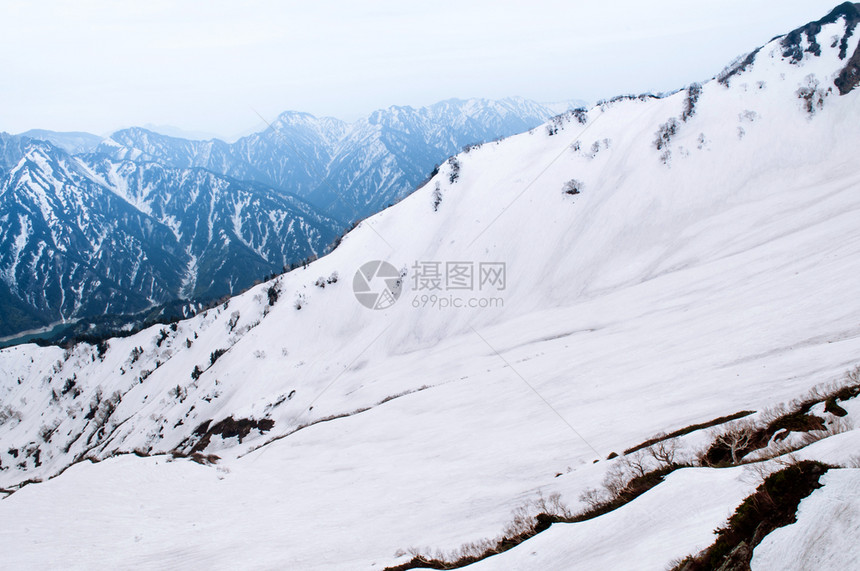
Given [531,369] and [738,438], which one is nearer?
[738,438]

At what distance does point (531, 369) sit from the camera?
30.8m

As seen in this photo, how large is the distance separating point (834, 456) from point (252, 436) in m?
52.7

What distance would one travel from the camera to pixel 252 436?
49188 millimetres

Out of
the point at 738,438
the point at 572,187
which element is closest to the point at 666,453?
the point at 738,438

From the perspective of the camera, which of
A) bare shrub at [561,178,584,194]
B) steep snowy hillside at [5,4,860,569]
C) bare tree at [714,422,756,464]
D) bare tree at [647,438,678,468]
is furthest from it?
bare shrub at [561,178,584,194]

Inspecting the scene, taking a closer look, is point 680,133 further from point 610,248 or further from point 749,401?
point 749,401

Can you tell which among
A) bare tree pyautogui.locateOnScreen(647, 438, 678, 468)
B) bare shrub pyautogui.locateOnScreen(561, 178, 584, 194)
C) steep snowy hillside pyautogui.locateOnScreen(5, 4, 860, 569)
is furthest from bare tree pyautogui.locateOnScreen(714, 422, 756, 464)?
bare shrub pyautogui.locateOnScreen(561, 178, 584, 194)

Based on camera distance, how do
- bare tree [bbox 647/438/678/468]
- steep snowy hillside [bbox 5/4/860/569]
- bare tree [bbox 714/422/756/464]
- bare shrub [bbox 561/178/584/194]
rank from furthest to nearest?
bare shrub [bbox 561/178/584/194]
steep snowy hillside [bbox 5/4/860/569]
bare tree [bbox 647/438/678/468]
bare tree [bbox 714/422/756/464]

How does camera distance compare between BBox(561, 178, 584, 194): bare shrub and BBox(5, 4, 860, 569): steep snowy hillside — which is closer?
BBox(5, 4, 860, 569): steep snowy hillside

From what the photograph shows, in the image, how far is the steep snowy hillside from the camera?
1153 centimetres

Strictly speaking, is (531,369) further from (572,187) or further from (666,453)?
(572,187)

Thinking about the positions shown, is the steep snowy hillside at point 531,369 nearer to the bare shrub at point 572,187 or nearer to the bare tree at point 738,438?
the bare tree at point 738,438

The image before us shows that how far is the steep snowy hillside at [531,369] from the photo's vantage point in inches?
454

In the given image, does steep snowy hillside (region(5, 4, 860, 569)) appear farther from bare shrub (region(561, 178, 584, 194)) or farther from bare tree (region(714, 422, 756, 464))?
bare shrub (region(561, 178, 584, 194))
